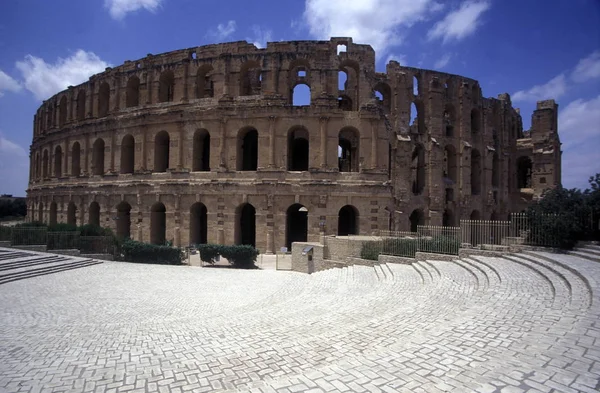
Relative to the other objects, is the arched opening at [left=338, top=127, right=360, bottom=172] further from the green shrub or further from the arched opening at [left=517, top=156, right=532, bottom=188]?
the arched opening at [left=517, top=156, right=532, bottom=188]

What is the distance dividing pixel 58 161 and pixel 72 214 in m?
6.72

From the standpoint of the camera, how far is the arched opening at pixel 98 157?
98.1 feet

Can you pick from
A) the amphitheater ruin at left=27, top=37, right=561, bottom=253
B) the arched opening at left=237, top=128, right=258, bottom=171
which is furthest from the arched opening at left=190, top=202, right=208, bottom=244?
the arched opening at left=237, top=128, right=258, bottom=171

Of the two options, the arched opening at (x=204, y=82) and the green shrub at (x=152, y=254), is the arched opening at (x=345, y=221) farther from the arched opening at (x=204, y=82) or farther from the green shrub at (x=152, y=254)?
the arched opening at (x=204, y=82)

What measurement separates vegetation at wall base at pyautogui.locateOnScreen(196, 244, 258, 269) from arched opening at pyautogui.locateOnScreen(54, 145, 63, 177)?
82.6 feet

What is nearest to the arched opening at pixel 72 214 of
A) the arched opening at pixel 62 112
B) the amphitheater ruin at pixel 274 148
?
the amphitheater ruin at pixel 274 148

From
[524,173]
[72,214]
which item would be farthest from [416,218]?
[72,214]

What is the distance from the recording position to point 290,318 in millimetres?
7723

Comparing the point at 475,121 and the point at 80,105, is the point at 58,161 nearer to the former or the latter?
the point at 80,105

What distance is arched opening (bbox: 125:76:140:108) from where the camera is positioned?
2880cm

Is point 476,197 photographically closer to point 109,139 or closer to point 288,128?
point 288,128

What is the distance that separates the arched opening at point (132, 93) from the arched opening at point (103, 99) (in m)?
3.29

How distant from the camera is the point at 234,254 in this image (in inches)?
754

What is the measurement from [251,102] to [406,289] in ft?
62.1
